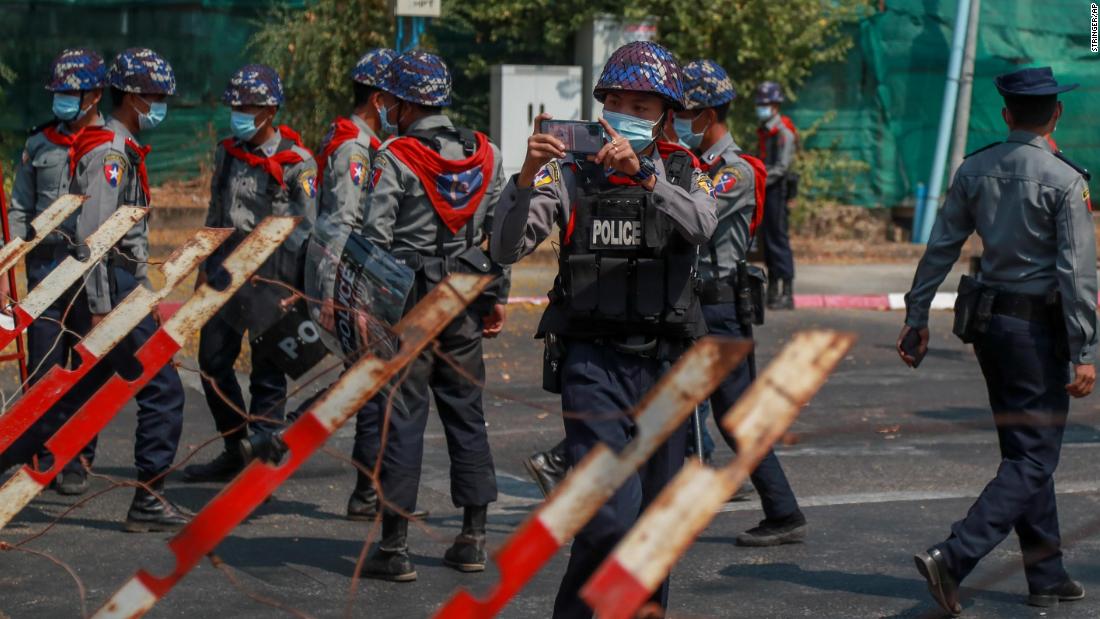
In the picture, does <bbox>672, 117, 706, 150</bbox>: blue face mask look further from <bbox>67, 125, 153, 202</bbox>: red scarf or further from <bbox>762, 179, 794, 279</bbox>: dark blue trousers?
<bbox>762, 179, 794, 279</bbox>: dark blue trousers

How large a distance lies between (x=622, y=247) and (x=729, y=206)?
78.8 inches

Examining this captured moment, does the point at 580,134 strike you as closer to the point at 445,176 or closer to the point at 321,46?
the point at 445,176

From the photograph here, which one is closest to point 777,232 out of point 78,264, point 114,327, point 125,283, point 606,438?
point 125,283

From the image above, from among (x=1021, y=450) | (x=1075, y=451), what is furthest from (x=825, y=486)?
(x=1021, y=450)

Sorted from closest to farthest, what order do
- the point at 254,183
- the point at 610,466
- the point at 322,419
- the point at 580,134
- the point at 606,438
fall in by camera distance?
1. the point at 610,466
2. the point at 322,419
3. the point at 606,438
4. the point at 580,134
5. the point at 254,183

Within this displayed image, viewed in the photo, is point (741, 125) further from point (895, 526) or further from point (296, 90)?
point (895, 526)

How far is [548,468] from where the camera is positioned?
676 centimetres

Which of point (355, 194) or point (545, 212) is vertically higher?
point (545, 212)

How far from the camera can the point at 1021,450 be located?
5.56 meters

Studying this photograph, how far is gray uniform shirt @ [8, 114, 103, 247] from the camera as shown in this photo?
23.4 feet

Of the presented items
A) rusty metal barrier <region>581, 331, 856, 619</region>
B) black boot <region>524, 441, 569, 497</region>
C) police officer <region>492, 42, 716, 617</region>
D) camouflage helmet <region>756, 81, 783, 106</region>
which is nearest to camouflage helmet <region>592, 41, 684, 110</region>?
police officer <region>492, 42, 716, 617</region>

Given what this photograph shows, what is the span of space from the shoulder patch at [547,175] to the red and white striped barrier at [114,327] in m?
0.99

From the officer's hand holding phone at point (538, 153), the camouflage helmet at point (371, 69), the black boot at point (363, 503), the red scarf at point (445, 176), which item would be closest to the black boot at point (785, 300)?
the camouflage helmet at point (371, 69)

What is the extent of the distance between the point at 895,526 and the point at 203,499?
9.82 feet
